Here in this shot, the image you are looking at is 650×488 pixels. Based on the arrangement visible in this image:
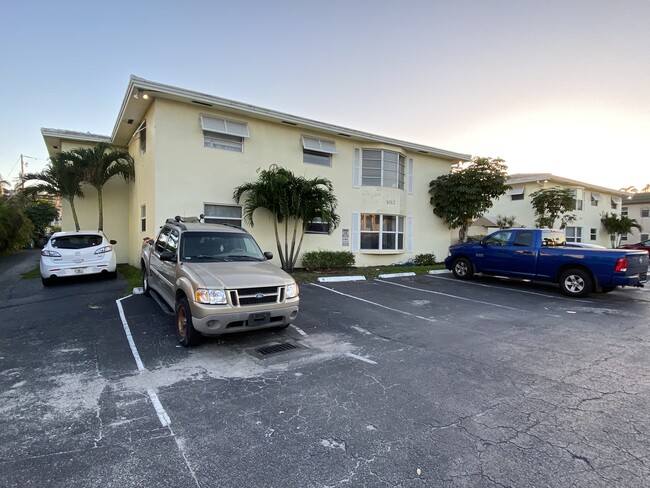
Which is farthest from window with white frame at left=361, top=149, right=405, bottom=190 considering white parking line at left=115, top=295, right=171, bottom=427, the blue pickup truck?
white parking line at left=115, top=295, right=171, bottom=427

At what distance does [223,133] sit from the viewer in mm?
11383

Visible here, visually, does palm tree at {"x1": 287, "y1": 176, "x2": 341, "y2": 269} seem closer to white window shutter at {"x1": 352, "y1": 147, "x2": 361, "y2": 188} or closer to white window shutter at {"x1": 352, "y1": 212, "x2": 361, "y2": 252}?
white window shutter at {"x1": 352, "y1": 212, "x2": 361, "y2": 252}

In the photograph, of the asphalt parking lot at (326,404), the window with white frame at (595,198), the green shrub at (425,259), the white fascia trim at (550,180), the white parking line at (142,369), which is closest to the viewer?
the asphalt parking lot at (326,404)

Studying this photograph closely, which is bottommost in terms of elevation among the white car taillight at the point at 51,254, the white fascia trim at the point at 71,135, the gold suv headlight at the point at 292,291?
the gold suv headlight at the point at 292,291

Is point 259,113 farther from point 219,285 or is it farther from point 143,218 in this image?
point 219,285

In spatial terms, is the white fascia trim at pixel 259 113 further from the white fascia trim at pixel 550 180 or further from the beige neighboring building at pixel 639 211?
the beige neighboring building at pixel 639 211

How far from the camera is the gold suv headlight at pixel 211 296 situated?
438 cm

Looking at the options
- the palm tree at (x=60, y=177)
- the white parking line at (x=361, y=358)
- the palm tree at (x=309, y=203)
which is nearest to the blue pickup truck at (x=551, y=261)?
→ the palm tree at (x=309, y=203)

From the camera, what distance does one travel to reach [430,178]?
16984 mm

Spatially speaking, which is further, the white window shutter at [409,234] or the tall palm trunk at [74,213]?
the white window shutter at [409,234]

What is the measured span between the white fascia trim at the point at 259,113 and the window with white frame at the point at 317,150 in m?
0.56

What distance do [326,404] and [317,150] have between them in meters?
11.6

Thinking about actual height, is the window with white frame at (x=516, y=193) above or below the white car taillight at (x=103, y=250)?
above

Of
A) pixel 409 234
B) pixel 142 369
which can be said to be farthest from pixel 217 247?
pixel 409 234
